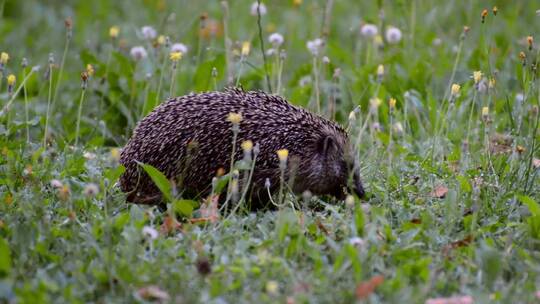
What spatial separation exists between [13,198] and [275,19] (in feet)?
21.5

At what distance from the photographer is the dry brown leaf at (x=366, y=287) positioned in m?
4.03

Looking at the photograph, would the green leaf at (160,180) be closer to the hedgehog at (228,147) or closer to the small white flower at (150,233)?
the hedgehog at (228,147)

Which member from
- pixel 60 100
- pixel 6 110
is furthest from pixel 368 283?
pixel 60 100

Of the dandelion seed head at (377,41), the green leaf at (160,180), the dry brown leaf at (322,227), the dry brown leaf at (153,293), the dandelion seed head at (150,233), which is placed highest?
the dandelion seed head at (377,41)

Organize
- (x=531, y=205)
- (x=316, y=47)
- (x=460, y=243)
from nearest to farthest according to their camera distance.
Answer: (x=460, y=243) → (x=531, y=205) → (x=316, y=47)

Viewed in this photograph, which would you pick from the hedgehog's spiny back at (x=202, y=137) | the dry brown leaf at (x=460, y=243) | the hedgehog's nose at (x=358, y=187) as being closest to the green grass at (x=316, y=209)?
the dry brown leaf at (x=460, y=243)

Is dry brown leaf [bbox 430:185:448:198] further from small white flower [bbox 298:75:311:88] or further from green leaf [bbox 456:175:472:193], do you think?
small white flower [bbox 298:75:311:88]

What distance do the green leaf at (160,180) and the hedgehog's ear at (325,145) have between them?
45.2 inches

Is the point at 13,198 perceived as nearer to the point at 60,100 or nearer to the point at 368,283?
the point at 368,283

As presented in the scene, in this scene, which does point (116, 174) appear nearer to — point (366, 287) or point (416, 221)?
point (416, 221)

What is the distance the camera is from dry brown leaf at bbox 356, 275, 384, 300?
4.03 m

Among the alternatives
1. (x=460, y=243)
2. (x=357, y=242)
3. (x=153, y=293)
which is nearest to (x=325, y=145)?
(x=460, y=243)

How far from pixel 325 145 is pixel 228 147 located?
0.70 m

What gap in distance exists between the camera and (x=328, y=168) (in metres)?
6.06
